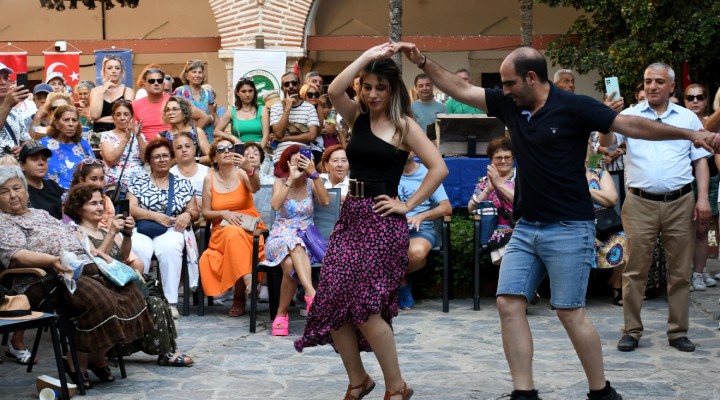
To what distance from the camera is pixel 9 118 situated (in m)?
9.15

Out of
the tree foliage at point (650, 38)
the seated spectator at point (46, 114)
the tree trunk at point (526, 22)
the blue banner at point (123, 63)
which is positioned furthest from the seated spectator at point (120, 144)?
the tree trunk at point (526, 22)

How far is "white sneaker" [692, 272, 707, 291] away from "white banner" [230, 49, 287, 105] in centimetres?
574

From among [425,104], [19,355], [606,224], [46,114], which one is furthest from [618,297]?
[46,114]

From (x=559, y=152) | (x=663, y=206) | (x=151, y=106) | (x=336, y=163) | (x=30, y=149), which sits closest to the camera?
(x=559, y=152)

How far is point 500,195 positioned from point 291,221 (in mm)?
1871

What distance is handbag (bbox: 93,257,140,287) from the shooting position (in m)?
7.28

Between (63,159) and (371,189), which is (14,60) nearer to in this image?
(63,159)

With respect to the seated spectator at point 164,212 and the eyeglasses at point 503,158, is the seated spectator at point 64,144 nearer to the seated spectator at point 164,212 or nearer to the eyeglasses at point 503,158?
the seated spectator at point 164,212

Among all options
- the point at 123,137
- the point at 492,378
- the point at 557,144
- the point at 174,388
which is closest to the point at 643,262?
the point at 492,378

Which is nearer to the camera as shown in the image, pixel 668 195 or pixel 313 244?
pixel 668 195

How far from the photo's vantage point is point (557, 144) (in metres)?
6.03

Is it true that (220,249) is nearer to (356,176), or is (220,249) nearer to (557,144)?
(356,176)

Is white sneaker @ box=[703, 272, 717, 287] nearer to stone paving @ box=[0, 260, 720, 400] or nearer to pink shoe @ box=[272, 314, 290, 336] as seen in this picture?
stone paving @ box=[0, 260, 720, 400]

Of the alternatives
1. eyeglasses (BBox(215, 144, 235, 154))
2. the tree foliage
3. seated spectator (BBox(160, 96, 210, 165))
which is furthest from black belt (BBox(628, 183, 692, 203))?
the tree foliage
